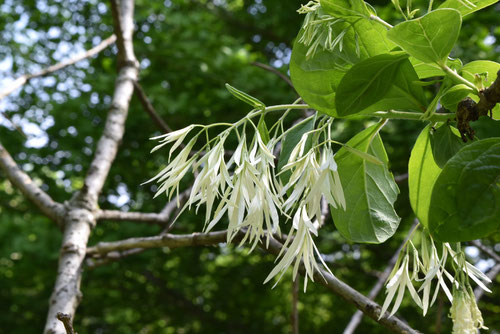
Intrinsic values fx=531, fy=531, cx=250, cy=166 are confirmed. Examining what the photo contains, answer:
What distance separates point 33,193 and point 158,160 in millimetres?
1865

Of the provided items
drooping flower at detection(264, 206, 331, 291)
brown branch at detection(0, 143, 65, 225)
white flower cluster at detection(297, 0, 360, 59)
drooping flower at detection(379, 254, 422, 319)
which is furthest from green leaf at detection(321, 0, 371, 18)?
brown branch at detection(0, 143, 65, 225)

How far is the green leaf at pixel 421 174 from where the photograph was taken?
65 cm

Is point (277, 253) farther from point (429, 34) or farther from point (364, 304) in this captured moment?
point (429, 34)

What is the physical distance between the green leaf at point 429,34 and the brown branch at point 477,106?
0.06 metres

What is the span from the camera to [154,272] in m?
3.88

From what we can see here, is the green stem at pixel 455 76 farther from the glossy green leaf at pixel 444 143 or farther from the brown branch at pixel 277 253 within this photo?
the brown branch at pixel 277 253

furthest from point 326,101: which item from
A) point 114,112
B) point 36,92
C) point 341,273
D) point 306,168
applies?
point 36,92

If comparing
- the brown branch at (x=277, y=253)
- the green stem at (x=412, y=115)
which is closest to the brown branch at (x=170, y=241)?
the brown branch at (x=277, y=253)

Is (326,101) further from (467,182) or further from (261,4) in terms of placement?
(261,4)

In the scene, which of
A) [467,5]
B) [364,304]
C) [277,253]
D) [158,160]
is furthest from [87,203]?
[158,160]

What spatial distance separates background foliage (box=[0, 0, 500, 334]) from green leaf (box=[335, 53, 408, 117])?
6.37ft

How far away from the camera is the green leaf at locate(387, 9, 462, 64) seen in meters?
0.53

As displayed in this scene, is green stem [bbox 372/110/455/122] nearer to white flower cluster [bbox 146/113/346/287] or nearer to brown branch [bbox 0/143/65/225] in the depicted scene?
white flower cluster [bbox 146/113/346/287]

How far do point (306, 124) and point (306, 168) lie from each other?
0.47 feet
